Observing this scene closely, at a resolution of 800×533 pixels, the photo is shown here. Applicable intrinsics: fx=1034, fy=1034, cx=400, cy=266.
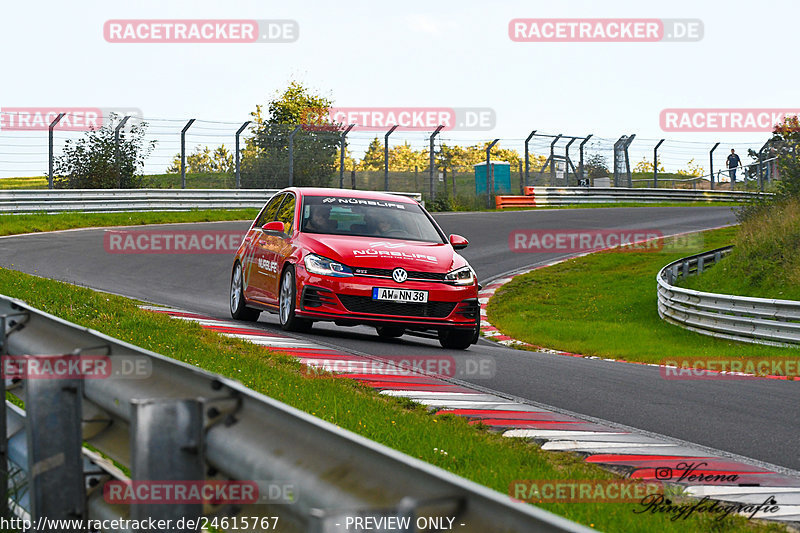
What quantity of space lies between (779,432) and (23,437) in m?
5.51

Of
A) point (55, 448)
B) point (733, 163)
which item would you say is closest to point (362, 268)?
point (55, 448)

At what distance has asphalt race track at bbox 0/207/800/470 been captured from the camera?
7.43 m

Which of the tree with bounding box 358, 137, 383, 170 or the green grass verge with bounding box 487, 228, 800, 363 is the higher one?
the tree with bounding box 358, 137, 383, 170

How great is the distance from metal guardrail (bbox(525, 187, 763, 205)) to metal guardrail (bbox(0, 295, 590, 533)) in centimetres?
3707

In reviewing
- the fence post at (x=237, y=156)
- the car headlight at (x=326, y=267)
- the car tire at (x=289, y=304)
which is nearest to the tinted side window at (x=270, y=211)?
the car tire at (x=289, y=304)

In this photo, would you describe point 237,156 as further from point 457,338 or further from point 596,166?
point 457,338

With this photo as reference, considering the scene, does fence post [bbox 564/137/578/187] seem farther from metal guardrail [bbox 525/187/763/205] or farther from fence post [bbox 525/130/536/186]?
fence post [bbox 525/130/536/186]

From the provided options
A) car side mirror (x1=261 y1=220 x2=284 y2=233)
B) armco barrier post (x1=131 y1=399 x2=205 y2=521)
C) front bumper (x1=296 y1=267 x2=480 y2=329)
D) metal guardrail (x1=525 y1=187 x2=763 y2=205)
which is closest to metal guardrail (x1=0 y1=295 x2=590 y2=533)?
armco barrier post (x1=131 y1=399 x2=205 y2=521)

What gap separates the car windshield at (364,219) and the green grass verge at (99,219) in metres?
15.2

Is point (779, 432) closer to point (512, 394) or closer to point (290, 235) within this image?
point (512, 394)

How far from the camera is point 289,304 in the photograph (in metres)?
11.7

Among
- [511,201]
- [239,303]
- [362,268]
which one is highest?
[511,201]

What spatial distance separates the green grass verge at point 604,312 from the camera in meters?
14.9

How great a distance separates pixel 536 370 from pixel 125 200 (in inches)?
895
